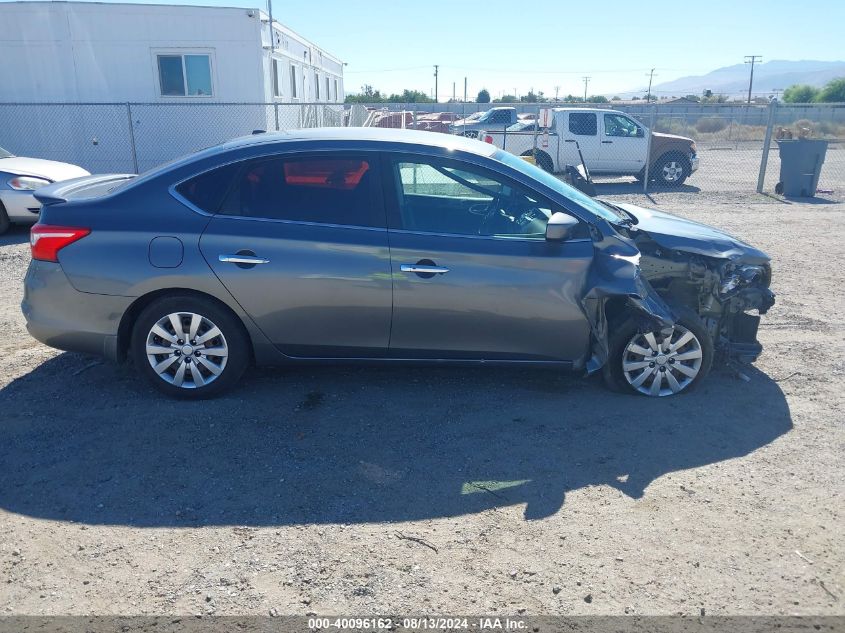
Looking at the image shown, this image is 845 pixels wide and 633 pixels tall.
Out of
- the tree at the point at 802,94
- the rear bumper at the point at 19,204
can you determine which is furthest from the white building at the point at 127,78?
the tree at the point at 802,94

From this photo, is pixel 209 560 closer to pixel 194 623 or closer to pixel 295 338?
pixel 194 623

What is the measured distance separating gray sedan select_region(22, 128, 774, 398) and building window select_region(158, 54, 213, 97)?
1193cm

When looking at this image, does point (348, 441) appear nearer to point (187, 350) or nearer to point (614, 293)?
point (187, 350)

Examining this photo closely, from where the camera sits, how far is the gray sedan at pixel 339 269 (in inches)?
176

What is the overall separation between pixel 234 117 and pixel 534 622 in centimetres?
1471

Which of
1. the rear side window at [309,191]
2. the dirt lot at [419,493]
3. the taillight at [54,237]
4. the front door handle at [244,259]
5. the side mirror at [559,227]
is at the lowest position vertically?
the dirt lot at [419,493]

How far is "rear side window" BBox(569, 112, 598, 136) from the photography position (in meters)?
17.0

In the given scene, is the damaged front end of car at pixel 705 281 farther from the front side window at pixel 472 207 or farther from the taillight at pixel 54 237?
the taillight at pixel 54 237

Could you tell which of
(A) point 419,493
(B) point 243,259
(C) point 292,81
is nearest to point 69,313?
(B) point 243,259

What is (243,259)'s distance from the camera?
4.46 m

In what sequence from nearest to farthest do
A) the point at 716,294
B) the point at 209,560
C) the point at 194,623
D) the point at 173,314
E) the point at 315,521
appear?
the point at 194,623 < the point at 209,560 < the point at 315,521 < the point at 173,314 < the point at 716,294

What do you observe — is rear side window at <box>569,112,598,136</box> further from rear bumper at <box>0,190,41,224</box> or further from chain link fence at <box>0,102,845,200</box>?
rear bumper at <box>0,190,41,224</box>

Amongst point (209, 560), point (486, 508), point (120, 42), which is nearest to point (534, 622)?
point (486, 508)

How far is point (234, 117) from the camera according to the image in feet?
51.4
